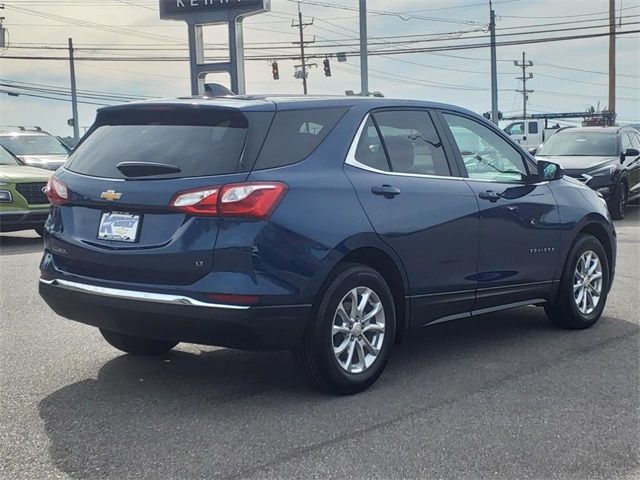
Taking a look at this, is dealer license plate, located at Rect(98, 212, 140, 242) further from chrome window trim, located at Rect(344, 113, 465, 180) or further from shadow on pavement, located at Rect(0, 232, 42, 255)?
shadow on pavement, located at Rect(0, 232, 42, 255)

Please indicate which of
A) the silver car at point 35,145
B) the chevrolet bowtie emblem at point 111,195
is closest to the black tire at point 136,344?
the chevrolet bowtie emblem at point 111,195

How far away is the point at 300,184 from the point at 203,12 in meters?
16.7

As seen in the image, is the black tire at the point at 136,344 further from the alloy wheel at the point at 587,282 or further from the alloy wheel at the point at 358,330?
the alloy wheel at the point at 587,282

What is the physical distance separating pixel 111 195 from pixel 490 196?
2.59 metres

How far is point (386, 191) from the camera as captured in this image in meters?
4.90

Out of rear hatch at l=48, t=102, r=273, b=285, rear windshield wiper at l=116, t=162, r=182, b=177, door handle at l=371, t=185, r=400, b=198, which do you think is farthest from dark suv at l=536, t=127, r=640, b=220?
rear windshield wiper at l=116, t=162, r=182, b=177

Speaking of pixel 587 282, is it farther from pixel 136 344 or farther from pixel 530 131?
pixel 530 131

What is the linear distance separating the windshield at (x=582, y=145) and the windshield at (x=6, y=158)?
→ 32.8ft

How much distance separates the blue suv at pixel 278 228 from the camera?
4.26 m

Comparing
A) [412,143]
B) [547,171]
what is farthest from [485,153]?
[412,143]

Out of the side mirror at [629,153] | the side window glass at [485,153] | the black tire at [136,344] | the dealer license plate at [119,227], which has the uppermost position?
the side window glass at [485,153]

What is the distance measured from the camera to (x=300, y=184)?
444cm

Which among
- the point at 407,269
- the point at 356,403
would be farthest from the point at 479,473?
the point at 407,269

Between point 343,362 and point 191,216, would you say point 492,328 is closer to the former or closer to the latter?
point 343,362
